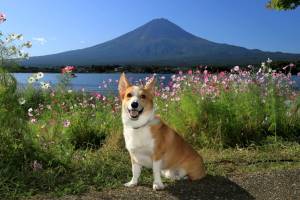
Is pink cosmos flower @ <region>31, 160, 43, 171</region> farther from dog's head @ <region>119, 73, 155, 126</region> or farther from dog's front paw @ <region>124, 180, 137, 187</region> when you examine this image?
dog's head @ <region>119, 73, 155, 126</region>

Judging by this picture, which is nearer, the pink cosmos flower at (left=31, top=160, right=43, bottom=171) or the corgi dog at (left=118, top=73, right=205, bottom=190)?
the corgi dog at (left=118, top=73, right=205, bottom=190)

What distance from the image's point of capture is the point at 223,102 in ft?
37.9

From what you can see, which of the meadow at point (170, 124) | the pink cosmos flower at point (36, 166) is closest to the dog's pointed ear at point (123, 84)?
the meadow at point (170, 124)

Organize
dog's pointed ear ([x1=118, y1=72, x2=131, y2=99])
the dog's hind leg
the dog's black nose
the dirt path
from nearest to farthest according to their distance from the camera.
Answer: the dog's black nose
the dirt path
dog's pointed ear ([x1=118, y1=72, x2=131, y2=99])
the dog's hind leg

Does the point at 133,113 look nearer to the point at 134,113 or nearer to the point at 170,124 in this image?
the point at 134,113

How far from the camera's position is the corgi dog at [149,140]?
7.14m

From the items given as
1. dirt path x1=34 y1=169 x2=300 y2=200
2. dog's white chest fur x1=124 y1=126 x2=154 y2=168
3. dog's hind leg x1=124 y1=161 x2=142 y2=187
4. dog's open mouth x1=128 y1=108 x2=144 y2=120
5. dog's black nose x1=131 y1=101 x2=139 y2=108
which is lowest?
dirt path x1=34 y1=169 x2=300 y2=200

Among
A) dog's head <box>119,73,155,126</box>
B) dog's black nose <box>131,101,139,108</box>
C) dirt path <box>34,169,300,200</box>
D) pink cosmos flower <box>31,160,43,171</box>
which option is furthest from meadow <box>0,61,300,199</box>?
dog's black nose <box>131,101,139,108</box>

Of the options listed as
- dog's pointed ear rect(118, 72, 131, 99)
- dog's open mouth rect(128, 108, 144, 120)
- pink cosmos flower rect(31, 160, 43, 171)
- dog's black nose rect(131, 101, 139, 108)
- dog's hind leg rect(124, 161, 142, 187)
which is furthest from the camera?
pink cosmos flower rect(31, 160, 43, 171)

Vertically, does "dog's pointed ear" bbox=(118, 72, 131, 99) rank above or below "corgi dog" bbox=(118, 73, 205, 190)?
above

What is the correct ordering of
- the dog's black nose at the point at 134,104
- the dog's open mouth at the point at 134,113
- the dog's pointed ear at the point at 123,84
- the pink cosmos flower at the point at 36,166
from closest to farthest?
the dog's black nose at the point at 134,104 < the dog's open mouth at the point at 134,113 < the dog's pointed ear at the point at 123,84 < the pink cosmos flower at the point at 36,166

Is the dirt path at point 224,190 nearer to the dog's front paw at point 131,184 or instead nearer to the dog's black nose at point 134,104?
the dog's front paw at point 131,184

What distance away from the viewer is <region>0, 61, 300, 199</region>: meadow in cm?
816

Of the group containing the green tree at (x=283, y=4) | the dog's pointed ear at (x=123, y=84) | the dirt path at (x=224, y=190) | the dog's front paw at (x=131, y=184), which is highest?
the green tree at (x=283, y=4)
